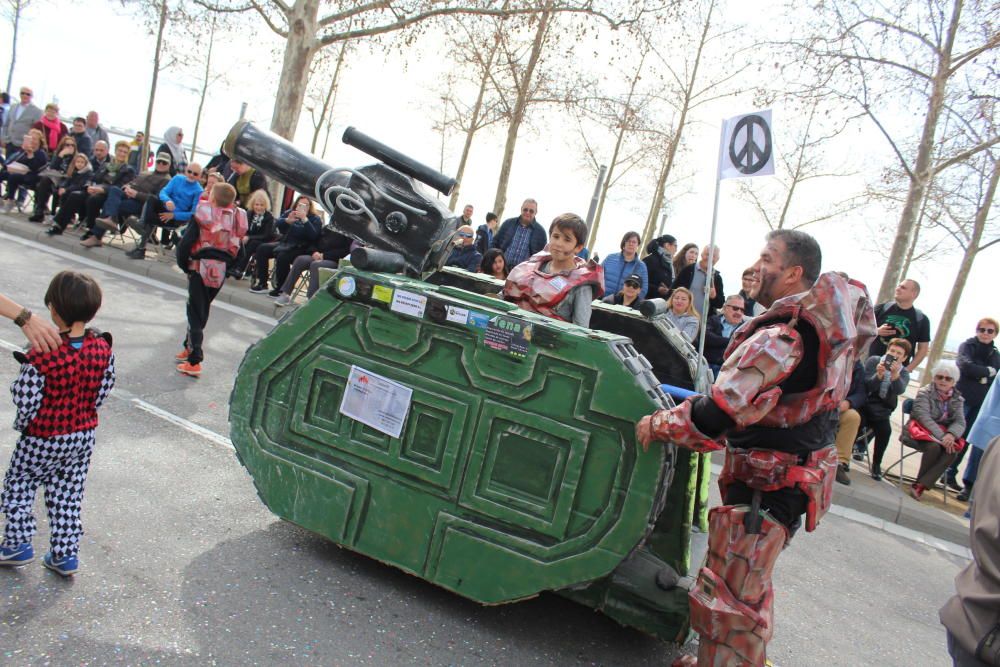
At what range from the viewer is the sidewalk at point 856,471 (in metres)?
6.54

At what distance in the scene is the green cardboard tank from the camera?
2.84 meters

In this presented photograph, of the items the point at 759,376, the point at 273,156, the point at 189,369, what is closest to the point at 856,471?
the point at 759,376

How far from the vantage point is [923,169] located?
41.0ft

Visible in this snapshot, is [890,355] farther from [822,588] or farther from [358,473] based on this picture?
[358,473]

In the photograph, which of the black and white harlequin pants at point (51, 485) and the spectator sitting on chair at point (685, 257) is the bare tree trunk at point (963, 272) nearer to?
the spectator sitting on chair at point (685, 257)

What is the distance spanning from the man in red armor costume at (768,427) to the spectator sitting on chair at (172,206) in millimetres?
9177

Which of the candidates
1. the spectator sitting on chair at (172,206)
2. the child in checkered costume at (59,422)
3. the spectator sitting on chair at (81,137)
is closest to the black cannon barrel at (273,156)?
the child in checkered costume at (59,422)

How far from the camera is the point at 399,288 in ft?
10.3

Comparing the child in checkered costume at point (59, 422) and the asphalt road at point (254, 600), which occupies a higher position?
the child in checkered costume at point (59, 422)

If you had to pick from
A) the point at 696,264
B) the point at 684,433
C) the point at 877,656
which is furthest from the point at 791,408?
the point at 696,264

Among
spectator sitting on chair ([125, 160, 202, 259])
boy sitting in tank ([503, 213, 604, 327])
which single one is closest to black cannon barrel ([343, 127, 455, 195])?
boy sitting in tank ([503, 213, 604, 327])

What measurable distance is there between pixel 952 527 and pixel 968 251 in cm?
1602

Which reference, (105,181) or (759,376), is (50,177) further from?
(759,376)

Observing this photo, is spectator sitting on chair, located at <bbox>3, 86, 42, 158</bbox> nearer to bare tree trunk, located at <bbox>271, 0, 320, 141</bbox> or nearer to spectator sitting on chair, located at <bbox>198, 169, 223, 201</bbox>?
bare tree trunk, located at <bbox>271, 0, 320, 141</bbox>
